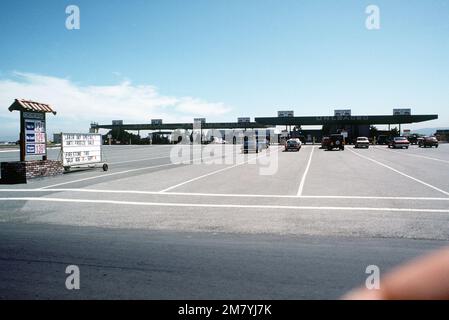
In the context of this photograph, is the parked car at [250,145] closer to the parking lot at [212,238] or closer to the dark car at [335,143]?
the dark car at [335,143]

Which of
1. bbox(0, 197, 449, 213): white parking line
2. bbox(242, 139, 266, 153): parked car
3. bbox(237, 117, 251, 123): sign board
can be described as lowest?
bbox(0, 197, 449, 213): white parking line

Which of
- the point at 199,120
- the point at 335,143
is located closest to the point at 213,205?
the point at 335,143

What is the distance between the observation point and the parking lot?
170 inches

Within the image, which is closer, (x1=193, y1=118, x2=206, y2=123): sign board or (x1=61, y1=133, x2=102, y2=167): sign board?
(x1=61, y1=133, x2=102, y2=167): sign board

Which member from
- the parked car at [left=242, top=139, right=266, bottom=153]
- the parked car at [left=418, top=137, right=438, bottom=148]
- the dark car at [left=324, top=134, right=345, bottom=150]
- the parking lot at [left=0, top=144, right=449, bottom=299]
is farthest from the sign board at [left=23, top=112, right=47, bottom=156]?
the parked car at [left=418, top=137, right=438, bottom=148]

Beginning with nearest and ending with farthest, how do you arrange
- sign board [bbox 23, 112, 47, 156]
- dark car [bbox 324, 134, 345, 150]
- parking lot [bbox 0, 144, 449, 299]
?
parking lot [bbox 0, 144, 449, 299], sign board [bbox 23, 112, 47, 156], dark car [bbox 324, 134, 345, 150]

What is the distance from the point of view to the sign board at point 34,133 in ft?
51.6

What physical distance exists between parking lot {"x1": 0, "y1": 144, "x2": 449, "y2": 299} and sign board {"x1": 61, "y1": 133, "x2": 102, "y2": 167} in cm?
555

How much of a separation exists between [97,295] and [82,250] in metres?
1.89

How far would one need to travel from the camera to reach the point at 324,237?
254 inches

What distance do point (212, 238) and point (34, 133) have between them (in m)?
13.6

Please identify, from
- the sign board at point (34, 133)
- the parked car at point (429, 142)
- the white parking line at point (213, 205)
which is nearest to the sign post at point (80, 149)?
the sign board at point (34, 133)

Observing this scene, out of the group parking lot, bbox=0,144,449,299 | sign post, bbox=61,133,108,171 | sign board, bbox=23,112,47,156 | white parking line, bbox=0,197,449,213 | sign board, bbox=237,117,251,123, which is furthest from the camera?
sign board, bbox=237,117,251,123

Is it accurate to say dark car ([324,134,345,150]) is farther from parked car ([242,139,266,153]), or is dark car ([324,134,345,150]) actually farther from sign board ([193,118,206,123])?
sign board ([193,118,206,123])
